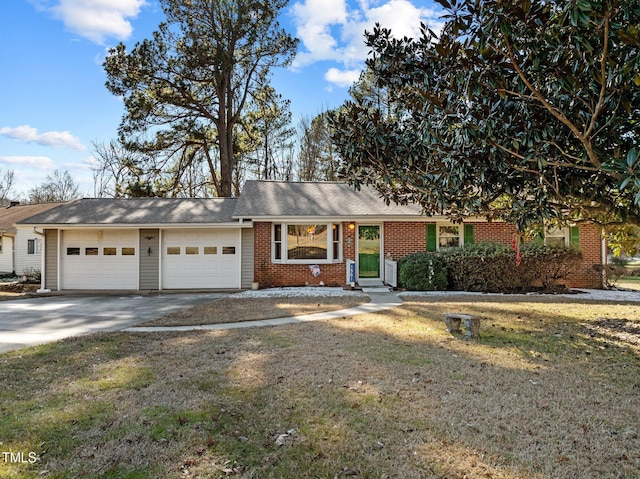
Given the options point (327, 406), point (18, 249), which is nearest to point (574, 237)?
point (327, 406)

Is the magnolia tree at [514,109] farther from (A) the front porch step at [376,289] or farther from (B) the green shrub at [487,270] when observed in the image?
(B) the green shrub at [487,270]

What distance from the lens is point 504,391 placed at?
416 centimetres

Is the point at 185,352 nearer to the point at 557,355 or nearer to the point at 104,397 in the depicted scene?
the point at 104,397

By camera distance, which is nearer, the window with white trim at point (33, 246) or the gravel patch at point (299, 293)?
the gravel patch at point (299, 293)

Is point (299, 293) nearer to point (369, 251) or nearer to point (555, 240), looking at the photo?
point (369, 251)

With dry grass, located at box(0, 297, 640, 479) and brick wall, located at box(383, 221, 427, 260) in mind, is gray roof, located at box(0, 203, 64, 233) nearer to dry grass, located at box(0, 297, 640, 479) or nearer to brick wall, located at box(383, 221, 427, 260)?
brick wall, located at box(383, 221, 427, 260)

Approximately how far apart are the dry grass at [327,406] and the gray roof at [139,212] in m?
7.66

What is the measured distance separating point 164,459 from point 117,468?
313 millimetres

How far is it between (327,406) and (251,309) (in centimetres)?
585

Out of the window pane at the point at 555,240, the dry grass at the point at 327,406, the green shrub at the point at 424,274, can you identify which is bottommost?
the dry grass at the point at 327,406

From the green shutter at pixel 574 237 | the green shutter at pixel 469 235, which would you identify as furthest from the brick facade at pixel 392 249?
the green shutter at pixel 469 235

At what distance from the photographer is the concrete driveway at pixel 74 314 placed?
6.93 metres

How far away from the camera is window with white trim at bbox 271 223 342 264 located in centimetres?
1375

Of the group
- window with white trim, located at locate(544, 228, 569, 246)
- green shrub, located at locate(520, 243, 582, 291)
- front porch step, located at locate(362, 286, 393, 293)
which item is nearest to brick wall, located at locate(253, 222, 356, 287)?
front porch step, located at locate(362, 286, 393, 293)
